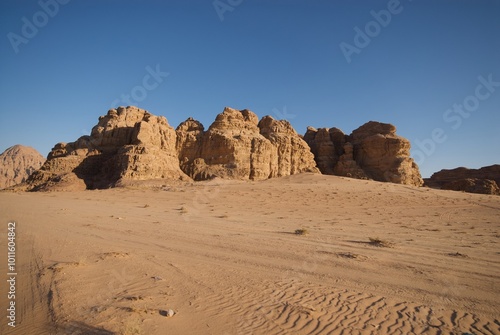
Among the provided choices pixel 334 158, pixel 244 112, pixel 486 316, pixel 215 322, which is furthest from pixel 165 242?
pixel 334 158

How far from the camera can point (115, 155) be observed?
33.8 metres

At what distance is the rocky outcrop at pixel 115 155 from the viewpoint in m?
30.4

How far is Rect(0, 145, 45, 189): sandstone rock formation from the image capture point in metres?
74.8

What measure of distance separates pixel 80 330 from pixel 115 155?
112 ft

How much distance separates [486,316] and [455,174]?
249ft

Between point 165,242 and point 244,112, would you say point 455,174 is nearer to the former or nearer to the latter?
point 244,112

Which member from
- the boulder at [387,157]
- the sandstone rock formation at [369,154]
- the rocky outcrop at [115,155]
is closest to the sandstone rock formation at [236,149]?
the rocky outcrop at [115,155]

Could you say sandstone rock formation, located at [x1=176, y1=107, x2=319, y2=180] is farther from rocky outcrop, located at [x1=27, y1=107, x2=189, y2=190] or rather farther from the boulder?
the boulder

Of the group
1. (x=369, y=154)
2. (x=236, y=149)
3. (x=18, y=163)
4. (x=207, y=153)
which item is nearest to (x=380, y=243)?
Result: (x=236, y=149)

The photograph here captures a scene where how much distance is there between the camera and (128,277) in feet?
16.2

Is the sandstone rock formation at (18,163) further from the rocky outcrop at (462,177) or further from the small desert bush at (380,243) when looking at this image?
the rocky outcrop at (462,177)

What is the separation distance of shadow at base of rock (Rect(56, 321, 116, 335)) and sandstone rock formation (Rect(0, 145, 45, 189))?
8928cm

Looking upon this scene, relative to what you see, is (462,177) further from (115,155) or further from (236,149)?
(115,155)

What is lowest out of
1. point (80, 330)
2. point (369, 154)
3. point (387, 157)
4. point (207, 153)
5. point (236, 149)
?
point (80, 330)
